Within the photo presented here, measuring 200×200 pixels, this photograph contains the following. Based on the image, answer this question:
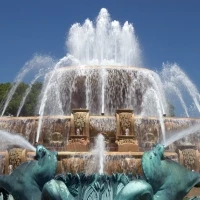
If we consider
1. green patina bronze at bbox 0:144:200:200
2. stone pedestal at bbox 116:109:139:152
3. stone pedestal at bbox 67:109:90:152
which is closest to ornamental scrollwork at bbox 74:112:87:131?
stone pedestal at bbox 67:109:90:152

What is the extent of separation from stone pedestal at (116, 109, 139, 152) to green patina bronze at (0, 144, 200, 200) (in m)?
7.10

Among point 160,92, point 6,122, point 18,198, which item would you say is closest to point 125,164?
point 6,122

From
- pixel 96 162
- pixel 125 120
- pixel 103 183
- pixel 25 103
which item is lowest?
pixel 103 183

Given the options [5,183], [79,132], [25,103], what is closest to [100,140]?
[79,132]

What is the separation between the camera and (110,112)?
64.1ft

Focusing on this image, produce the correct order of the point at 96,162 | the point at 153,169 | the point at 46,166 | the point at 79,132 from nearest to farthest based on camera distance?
the point at 153,169
the point at 46,166
the point at 96,162
the point at 79,132

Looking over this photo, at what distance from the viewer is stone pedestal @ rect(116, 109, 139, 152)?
1375 centimetres

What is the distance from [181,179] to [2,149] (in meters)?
9.86

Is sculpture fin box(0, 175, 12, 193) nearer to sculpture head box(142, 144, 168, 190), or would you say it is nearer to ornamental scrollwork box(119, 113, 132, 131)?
sculpture head box(142, 144, 168, 190)

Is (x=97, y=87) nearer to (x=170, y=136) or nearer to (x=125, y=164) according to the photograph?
(x=170, y=136)

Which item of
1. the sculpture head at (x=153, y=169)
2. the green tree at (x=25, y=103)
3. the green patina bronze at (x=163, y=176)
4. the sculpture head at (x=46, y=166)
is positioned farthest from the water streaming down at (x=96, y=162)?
the green tree at (x=25, y=103)

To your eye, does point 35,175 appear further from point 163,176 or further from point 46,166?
point 163,176

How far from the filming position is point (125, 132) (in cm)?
1405

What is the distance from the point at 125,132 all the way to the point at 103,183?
310 inches
